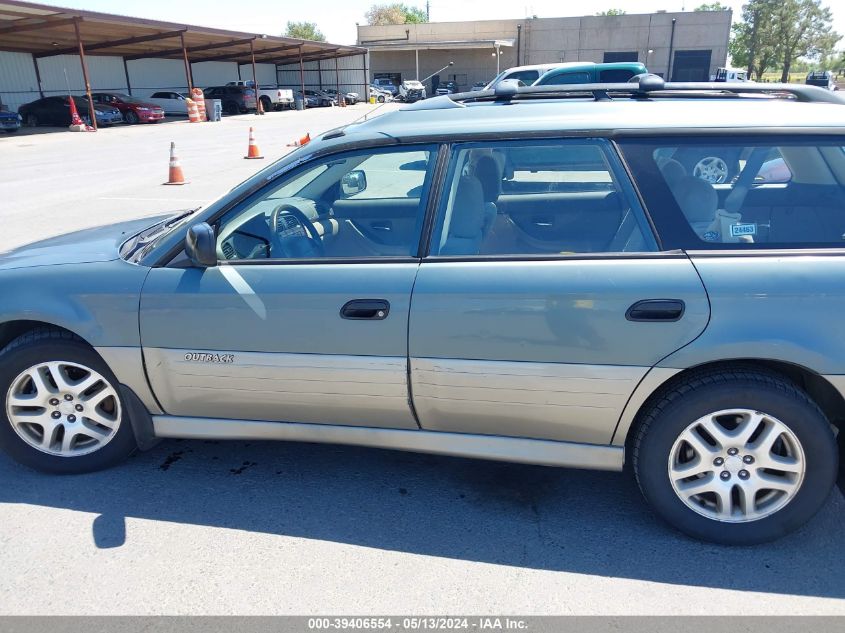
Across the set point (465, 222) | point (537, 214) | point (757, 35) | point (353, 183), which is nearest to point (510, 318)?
point (465, 222)

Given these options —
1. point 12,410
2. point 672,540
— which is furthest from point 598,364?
point 12,410

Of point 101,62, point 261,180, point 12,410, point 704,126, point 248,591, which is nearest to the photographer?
point 248,591

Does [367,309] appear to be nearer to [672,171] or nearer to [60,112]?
[672,171]

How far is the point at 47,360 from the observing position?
3.04m

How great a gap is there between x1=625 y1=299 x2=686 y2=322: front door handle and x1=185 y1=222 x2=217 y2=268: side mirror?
69.1 inches

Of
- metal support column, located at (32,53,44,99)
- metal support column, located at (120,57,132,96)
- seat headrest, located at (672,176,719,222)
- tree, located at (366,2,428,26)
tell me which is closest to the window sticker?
seat headrest, located at (672,176,719,222)

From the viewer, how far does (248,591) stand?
2445 millimetres

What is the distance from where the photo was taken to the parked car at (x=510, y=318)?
2484 mm

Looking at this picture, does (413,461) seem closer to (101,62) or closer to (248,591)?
(248,591)

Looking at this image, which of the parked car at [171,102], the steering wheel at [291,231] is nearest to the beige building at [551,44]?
the parked car at [171,102]

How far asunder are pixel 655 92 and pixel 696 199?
797 millimetres

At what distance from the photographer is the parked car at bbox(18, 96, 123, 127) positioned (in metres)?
28.4

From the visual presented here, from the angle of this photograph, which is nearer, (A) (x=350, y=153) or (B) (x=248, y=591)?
(B) (x=248, y=591)

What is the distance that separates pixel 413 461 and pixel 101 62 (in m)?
40.9
